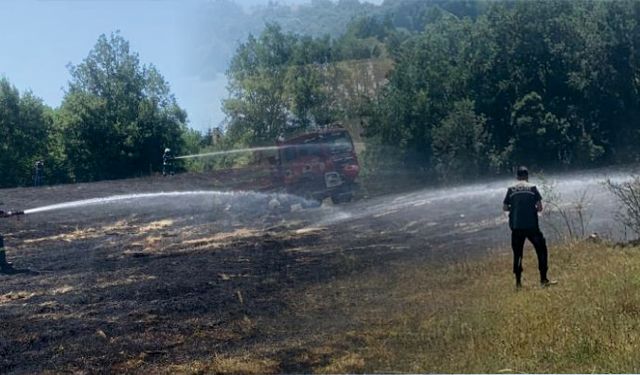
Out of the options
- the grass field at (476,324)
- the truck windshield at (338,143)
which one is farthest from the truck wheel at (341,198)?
the grass field at (476,324)

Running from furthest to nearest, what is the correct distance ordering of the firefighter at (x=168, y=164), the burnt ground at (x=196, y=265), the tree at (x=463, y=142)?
the firefighter at (x=168, y=164) → the tree at (x=463, y=142) → the burnt ground at (x=196, y=265)

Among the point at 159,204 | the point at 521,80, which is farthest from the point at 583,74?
the point at 159,204

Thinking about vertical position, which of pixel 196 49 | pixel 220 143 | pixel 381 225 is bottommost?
pixel 381 225

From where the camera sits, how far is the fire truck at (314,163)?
2888 centimetres

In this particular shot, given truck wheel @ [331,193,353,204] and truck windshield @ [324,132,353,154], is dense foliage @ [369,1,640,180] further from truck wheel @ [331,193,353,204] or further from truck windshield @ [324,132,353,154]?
truck windshield @ [324,132,353,154]

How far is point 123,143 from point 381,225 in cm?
3412

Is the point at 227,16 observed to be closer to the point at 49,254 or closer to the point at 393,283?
the point at 49,254

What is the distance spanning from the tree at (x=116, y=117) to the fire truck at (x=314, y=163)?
2701 cm

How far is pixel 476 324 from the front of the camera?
9.16 meters

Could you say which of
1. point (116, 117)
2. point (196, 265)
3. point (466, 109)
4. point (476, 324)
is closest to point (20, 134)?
point (116, 117)

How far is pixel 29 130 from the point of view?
53969mm

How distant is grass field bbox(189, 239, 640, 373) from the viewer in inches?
295

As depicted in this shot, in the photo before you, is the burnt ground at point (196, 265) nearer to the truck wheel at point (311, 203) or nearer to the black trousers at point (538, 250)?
the truck wheel at point (311, 203)

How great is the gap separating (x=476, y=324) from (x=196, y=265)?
10151 millimetres
